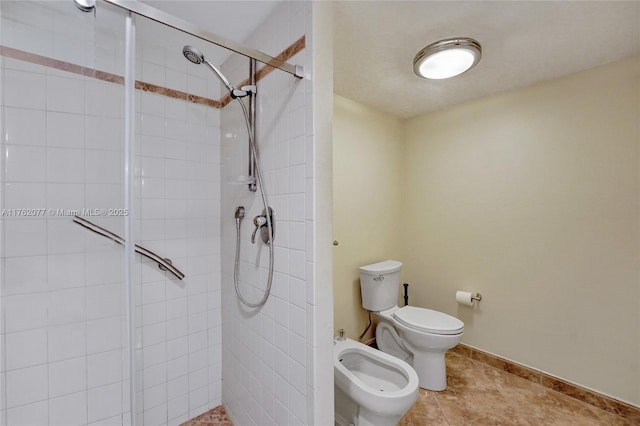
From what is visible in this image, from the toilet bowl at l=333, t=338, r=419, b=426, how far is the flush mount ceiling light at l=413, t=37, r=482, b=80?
175 cm

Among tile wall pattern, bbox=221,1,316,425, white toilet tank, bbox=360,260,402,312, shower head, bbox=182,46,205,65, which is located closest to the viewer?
shower head, bbox=182,46,205,65

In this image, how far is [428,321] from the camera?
197 cm

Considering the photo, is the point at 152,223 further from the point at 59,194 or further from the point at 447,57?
the point at 447,57

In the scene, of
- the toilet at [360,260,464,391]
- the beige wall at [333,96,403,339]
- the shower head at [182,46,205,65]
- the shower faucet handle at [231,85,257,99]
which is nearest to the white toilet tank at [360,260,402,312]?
the toilet at [360,260,464,391]

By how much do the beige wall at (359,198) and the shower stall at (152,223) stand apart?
0.87 m

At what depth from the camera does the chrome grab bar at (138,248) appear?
2.94 ft

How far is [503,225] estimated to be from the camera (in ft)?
7.06

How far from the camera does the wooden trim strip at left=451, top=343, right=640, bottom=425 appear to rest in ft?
5.49

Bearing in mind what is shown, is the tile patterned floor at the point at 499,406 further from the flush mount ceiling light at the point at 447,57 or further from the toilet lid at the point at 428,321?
the flush mount ceiling light at the point at 447,57

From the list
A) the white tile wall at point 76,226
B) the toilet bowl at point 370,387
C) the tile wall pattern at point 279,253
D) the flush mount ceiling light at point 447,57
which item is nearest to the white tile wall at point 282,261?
the tile wall pattern at point 279,253

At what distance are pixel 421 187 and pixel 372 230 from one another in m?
0.69

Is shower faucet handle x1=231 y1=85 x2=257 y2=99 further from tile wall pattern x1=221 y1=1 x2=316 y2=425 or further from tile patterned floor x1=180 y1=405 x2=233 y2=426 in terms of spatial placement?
tile patterned floor x1=180 y1=405 x2=233 y2=426

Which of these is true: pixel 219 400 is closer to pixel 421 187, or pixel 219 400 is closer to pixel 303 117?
pixel 303 117

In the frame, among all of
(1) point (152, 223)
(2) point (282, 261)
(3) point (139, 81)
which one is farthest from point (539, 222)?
(3) point (139, 81)
